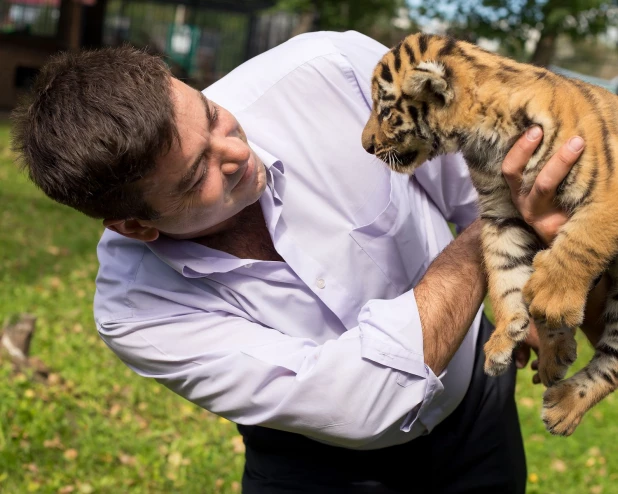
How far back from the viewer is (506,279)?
2521 millimetres

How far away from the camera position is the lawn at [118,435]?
4.37 meters

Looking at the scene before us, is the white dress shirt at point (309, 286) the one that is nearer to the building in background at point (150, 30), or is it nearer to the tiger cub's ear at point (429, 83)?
the tiger cub's ear at point (429, 83)

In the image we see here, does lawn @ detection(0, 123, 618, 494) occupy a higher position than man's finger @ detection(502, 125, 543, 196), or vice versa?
man's finger @ detection(502, 125, 543, 196)

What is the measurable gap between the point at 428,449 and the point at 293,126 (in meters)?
1.25

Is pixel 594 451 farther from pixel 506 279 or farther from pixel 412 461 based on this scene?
pixel 506 279

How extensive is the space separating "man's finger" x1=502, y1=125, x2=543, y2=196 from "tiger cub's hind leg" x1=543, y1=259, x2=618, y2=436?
0.51 meters

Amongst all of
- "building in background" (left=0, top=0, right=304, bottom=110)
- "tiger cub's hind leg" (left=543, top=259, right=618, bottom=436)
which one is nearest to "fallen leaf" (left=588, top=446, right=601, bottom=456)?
"tiger cub's hind leg" (left=543, top=259, right=618, bottom=436)

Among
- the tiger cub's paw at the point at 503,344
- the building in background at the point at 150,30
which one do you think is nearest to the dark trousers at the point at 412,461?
the tiger cub's paw at the point at 503,344

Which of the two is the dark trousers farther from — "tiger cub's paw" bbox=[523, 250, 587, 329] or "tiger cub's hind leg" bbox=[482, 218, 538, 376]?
"tiger cub's paw" bbox=[523, 250, 587, 329]

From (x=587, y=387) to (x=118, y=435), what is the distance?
312 centimetres

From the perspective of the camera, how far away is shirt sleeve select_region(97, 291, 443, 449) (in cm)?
231

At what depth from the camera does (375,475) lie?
2.79 metres

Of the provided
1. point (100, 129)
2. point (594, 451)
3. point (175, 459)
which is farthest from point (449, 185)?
point (594, 451)

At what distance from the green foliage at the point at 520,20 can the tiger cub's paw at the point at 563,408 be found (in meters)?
11.7
